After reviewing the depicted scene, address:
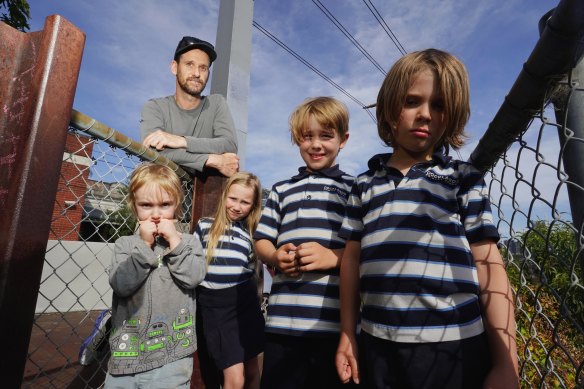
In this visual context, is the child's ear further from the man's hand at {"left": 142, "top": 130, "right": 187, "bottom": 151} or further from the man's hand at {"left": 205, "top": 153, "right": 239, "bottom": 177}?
the man's hand at {"left": 142, "top": 130, "right": 187, "bottom": 151}

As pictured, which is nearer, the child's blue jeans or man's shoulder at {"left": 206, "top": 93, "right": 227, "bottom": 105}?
the child's blue jeans

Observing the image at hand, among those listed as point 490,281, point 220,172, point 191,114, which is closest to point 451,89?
point 490,281

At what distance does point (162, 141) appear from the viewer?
2.23 meters

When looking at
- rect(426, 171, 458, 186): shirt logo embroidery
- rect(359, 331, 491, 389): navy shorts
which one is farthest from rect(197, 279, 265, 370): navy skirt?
rect(426, 171, 458, 186): shirt logo embroidery

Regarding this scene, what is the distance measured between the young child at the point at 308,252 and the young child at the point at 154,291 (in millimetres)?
412

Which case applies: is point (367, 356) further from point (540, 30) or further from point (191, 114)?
point (191, 114)

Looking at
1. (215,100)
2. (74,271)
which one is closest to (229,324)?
(215,100)

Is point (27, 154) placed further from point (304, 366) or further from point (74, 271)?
point (74, 271)

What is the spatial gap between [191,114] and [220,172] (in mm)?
618

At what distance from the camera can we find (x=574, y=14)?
0.83m

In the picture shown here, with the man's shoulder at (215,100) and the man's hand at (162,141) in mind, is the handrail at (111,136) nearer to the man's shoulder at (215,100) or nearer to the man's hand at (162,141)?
the man's hand at (162,141)

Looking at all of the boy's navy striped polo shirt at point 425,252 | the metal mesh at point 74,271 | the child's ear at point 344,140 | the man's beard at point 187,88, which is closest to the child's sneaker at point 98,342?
the metal mesh at point 74,271

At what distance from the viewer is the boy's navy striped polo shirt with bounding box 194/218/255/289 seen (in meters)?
2.16

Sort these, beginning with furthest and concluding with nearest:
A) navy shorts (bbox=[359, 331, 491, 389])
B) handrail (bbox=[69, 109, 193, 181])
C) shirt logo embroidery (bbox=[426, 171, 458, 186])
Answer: handrail (bbox=[69, 109, 193, 181]), shirt logo embroidery (bbox=[426, 171, 458, 186]), navy shorts (bbox=[359, 331, 491, 389])
